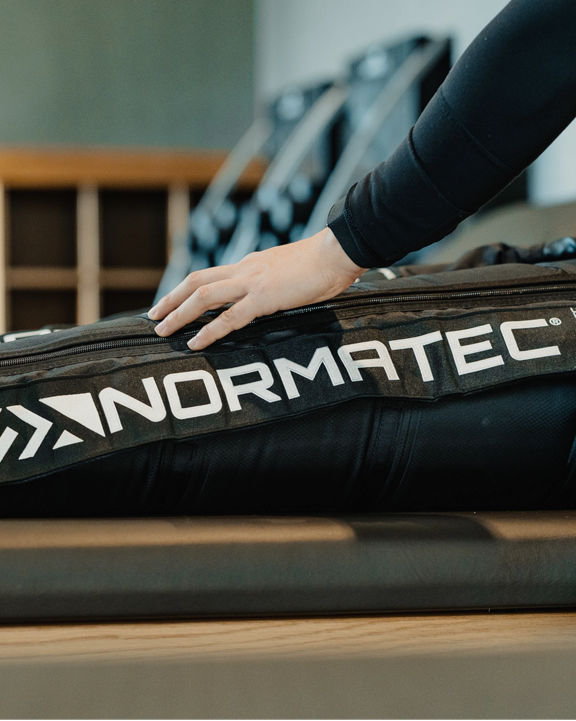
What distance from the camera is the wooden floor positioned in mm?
482

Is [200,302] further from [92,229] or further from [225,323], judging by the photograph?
[92,229]

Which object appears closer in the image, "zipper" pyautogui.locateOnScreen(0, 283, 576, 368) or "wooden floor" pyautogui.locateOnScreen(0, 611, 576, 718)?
"wooden floor" pyautogui.locateOnScreen(0, 611, 576, 718)

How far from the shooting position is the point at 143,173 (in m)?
3.63

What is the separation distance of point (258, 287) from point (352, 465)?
5.5 inches

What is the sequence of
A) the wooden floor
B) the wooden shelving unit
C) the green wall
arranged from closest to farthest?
the wooden floor < the wooden shelving unit < the green wall

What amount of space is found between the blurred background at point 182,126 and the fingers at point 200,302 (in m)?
1.31

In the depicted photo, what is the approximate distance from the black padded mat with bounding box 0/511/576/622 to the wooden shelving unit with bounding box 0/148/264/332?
3.15 m

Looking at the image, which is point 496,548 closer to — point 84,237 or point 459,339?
point 459,339

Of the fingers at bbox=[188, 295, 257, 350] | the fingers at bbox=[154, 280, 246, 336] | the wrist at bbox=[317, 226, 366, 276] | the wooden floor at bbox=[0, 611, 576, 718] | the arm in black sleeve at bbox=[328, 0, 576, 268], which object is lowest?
the wooden floor at bbox=[0, 611, 576, 718]

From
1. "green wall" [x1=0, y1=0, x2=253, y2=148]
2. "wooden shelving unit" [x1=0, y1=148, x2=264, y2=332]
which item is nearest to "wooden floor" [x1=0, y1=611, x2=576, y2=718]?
"wooden shelving unit" [x1=0, y1=148, x2=264, y2=332]

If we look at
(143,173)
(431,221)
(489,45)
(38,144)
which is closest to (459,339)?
(431,221)

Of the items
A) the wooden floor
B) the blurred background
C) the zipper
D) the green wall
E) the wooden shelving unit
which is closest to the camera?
the wooden floor

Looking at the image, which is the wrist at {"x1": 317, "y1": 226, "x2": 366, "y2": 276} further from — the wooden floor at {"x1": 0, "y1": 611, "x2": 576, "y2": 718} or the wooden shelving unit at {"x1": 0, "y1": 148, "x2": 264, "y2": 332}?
the wooden shelving unit at {"x1": 0, "y1": 148, "x2": 264, "y2": 332}

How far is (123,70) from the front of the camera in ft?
14.3
